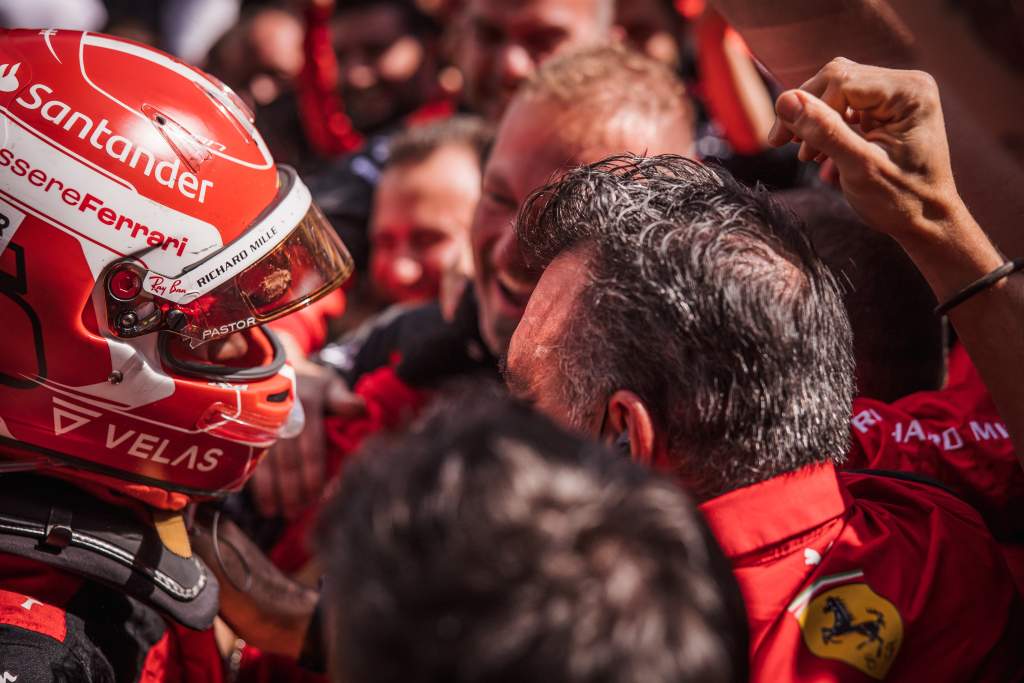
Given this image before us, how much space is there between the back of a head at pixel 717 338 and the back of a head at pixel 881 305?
73 centimetres

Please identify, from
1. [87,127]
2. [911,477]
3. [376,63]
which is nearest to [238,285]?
[87,127]

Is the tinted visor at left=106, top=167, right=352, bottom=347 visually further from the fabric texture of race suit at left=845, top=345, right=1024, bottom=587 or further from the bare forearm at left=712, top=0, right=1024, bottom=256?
the fabric texture of race suit at left=845, top=345, right=1024, bottom=587

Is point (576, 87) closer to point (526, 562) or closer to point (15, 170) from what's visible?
point (15, 170)

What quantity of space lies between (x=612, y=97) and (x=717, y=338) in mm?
1379

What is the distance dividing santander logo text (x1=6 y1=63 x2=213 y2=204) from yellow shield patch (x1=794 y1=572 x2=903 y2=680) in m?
1.31

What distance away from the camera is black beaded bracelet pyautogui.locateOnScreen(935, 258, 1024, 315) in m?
1.54

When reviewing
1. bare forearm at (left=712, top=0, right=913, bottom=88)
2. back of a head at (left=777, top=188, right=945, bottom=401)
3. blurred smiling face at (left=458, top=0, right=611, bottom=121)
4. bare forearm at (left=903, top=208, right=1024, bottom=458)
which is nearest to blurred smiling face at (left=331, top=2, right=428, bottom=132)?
blurred smiling face at (left=458, top=0, right=611, bottom=121)

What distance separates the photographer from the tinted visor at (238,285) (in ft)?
5.70

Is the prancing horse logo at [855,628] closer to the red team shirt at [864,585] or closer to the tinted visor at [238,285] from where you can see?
the red team shirt at [864,585]

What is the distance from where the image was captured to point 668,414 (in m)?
1.44

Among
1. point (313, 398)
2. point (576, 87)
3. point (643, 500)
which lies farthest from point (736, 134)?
point (643, 500)

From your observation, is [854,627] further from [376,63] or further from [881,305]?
[376,63]

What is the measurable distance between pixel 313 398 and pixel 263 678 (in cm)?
88

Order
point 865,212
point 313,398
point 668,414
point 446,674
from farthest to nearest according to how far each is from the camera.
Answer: point 313,398 < point 865,212 < point 668,414 < point 446,674
